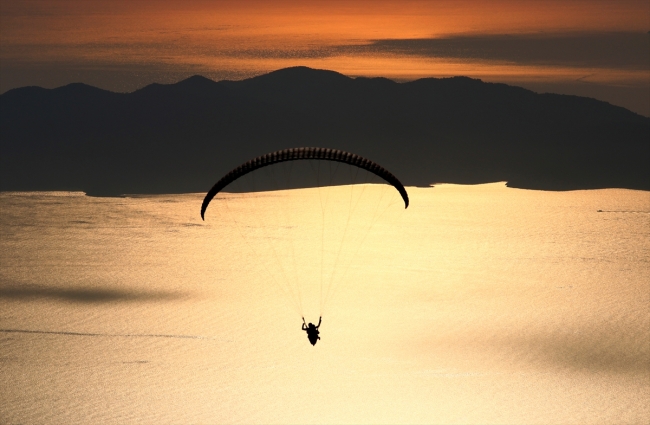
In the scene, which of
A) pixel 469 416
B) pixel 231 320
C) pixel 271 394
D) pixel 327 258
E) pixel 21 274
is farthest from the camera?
pixel 327 258

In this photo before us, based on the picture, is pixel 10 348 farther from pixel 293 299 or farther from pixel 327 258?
pixel 327 258

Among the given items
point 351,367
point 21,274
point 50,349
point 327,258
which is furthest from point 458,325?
point 21,274

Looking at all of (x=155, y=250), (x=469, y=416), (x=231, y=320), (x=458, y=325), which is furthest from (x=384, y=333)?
(x=155, y=250)

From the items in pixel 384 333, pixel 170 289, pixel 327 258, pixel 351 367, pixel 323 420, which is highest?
pixel 327 258

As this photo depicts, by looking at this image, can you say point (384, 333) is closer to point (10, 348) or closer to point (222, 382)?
point (222, 382)

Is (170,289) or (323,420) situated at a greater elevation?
(170,289)

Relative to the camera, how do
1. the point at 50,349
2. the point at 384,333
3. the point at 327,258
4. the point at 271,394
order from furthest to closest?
the point at 327,258, the point at 384,333, the point at 50,349, the point at 271,394

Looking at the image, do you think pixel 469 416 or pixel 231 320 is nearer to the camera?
pixel 469 416
